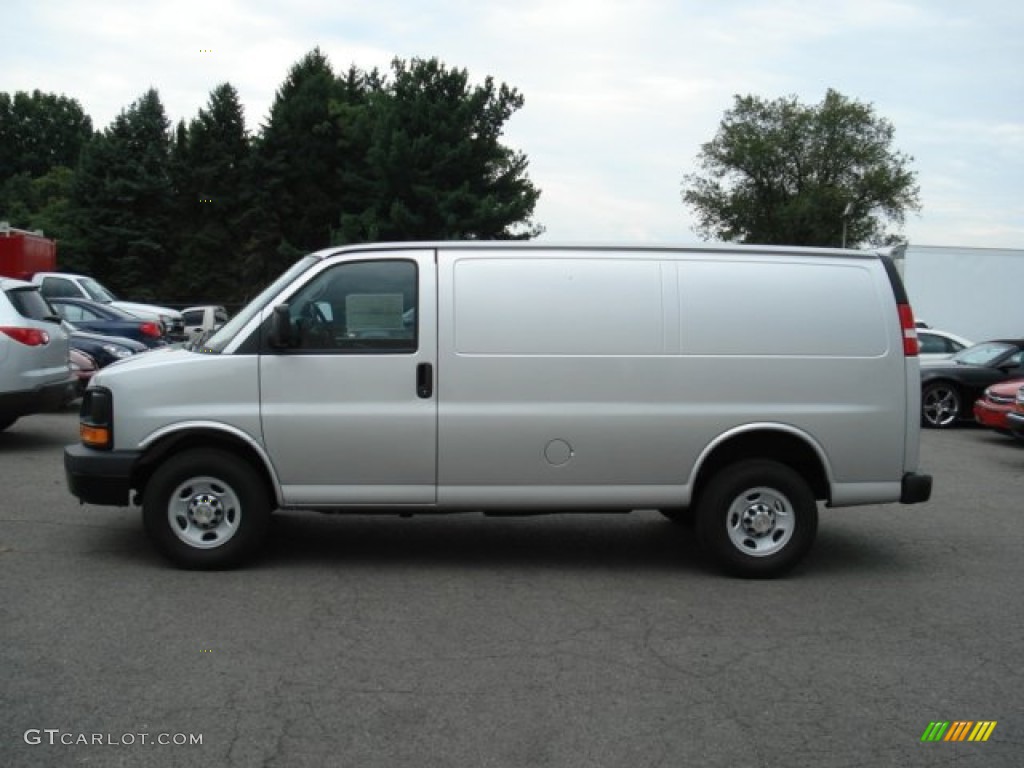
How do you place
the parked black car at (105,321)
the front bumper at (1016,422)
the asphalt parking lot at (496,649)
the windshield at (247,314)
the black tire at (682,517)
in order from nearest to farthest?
the asphalt parking lot at (496,649), the windshield at (247,314), the black tire at (682,517), the front bumper at (1016,422), the parked black car at (105,321)

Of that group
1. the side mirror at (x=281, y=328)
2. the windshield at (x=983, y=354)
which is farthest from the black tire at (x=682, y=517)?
the windshield at (x=983, y=354)

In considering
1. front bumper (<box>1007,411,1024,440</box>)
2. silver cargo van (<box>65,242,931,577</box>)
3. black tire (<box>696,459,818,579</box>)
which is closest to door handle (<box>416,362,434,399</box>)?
silver cargo van (<box>65,242,931,577</box>)

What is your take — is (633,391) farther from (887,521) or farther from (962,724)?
(887,521)

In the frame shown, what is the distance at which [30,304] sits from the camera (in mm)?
11766

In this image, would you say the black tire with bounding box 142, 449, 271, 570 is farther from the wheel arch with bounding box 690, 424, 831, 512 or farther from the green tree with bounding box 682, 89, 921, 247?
the green tree with bounding box 682, 89, 921, 247

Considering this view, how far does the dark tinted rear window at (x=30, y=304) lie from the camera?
1152 cm

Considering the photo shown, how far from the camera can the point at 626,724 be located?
14.6 feet

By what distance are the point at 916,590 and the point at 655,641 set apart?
6.91 ft

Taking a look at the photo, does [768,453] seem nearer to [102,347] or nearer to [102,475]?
[102,475]

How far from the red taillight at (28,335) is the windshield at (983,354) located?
13153 millimetres

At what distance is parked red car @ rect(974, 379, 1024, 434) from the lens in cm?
1432

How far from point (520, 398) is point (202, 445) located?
6.56 feet

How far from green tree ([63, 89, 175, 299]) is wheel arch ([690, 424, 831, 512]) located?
52.3 metres

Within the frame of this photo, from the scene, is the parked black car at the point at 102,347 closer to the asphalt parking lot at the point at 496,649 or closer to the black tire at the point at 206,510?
the asphalt parking lot at the point at 496,649
